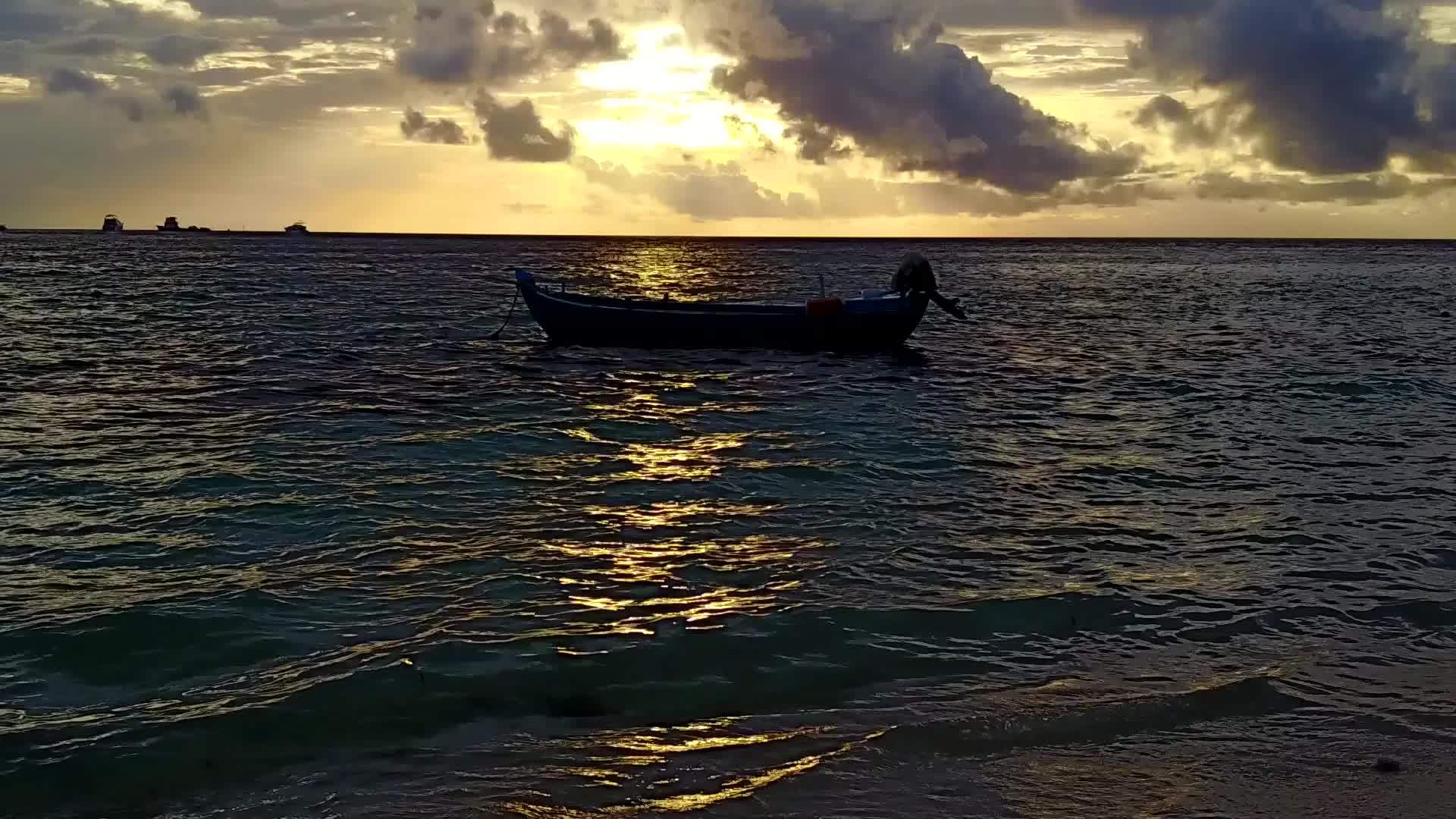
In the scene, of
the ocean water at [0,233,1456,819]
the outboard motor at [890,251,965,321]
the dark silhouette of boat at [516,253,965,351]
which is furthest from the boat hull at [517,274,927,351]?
the ocean water at [0,233,1456,819]

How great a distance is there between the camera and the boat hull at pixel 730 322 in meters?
31.5

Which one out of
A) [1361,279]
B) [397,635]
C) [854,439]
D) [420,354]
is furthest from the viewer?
[1361,279]

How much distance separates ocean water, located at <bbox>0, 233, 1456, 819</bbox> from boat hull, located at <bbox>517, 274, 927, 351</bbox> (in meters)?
7.26

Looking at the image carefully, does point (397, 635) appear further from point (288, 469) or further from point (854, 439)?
point (854, 439)

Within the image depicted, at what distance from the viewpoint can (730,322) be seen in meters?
31.5

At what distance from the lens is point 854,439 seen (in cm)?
1811

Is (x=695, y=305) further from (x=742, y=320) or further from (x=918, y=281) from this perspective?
(x=918, y=281)

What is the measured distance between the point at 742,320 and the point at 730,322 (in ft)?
1.13

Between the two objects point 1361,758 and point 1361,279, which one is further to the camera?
point 1361,279

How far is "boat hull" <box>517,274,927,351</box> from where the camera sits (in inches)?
1241

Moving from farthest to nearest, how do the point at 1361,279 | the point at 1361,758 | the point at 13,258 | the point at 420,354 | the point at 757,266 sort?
the point at 757,266 < the point at 13,258 < the point at 1361,279 < the point at 420,354 < the point at 1361,758

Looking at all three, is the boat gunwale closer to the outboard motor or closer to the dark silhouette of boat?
the dark silhouette of boat

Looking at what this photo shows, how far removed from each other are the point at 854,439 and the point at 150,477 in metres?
10.1

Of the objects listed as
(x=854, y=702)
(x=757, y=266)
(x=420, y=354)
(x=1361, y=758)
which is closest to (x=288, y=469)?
(x=854, y=702)
